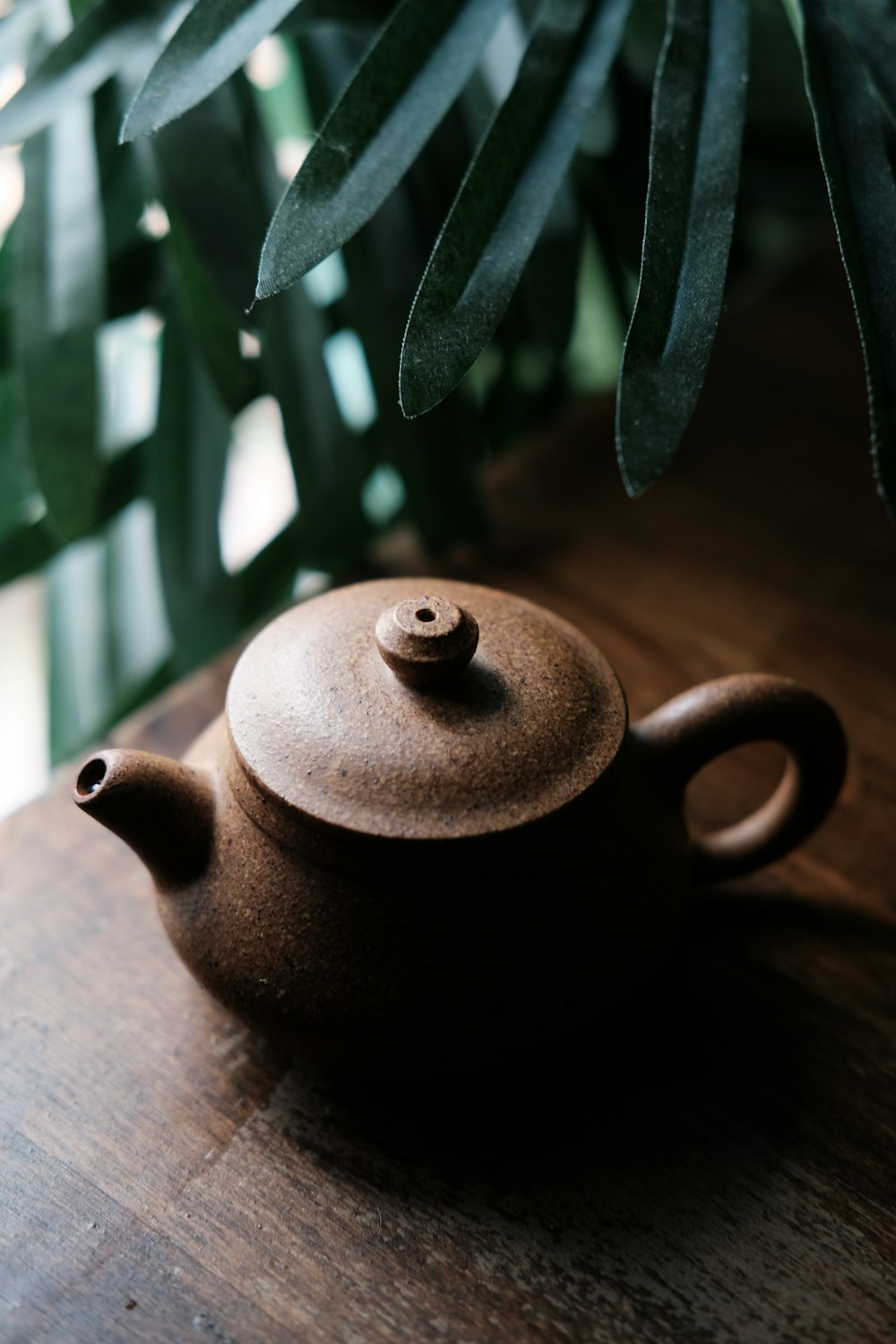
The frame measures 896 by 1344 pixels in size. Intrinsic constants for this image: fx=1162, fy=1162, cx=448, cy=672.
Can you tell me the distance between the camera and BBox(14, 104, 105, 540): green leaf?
0.84 m

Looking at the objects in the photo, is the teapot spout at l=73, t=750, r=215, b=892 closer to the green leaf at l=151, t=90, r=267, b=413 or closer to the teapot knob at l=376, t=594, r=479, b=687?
the teapot knob at l=376, t=594, r=479, b=687

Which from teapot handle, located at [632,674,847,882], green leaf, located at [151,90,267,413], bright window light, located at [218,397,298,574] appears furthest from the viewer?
bright window light, located at [218,397,298,574]

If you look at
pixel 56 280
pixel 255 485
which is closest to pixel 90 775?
pixel 56 280

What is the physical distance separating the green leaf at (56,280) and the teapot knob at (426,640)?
0.36m

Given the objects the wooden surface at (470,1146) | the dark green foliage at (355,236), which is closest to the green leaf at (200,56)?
the dark green foliage at (355,236)

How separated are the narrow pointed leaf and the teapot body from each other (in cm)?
19

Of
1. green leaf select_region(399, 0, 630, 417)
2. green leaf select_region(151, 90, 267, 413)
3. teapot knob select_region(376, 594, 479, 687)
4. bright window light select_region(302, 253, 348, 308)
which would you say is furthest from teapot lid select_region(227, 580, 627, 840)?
bright window light select_region(302, 253, 348, 308)

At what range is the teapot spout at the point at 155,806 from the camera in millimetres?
613

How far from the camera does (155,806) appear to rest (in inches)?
24.7

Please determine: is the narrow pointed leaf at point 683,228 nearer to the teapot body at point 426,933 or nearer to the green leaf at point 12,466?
the teapot body at point 426,933

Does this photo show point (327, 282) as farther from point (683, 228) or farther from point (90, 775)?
point (90, 775)

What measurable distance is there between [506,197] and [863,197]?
20 cm

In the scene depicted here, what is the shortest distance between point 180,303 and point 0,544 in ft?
0.80

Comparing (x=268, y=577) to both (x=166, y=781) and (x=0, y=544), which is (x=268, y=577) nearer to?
(x=0, y=544)
